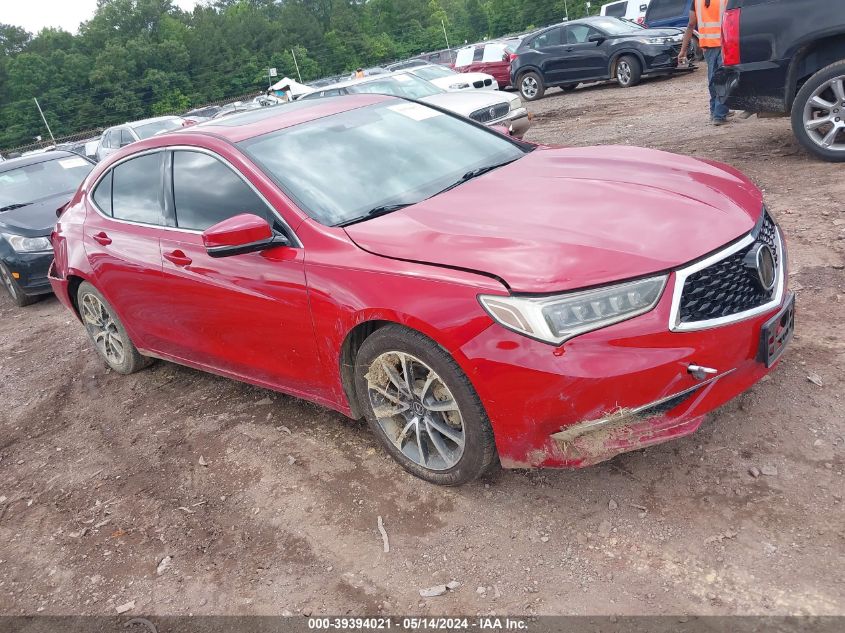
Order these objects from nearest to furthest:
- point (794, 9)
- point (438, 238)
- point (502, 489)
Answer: point (438, 238) → point (502, 489) → point (794, 9)

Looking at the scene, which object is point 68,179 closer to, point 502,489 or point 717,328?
point 502,489

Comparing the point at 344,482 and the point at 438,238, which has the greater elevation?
the point at 438,238

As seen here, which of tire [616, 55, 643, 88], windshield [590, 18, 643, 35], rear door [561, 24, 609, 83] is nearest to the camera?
tire [616, 55, 643, 88]

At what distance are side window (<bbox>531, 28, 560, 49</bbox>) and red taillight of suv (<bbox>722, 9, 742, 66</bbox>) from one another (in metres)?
10.4

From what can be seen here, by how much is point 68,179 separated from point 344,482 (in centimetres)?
736

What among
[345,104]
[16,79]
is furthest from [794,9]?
[16,79]

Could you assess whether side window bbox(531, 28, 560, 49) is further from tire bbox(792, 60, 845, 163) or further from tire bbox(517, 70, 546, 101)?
tire bbox(792, 60, 845, 163)

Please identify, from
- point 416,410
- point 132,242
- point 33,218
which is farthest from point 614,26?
point 416,410

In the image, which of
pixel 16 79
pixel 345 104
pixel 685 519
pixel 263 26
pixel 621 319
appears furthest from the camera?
pixel 263 26

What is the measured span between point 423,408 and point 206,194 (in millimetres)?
1732

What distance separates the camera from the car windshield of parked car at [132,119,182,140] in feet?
49.8

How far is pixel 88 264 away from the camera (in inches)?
183

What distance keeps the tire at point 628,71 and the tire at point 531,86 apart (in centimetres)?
217

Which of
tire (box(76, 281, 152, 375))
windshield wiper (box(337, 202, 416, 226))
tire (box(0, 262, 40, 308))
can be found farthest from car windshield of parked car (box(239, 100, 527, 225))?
tire (box(0, 262, 40, 308))
